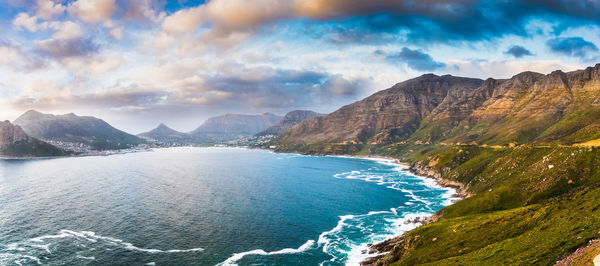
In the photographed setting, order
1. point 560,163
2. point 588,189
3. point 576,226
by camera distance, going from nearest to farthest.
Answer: point 576,226 → point 588,189 → point 560,163

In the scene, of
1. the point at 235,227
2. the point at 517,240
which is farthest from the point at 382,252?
the point at 235,227

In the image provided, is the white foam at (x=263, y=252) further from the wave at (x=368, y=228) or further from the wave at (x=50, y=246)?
the wave at (x=50, y=246)

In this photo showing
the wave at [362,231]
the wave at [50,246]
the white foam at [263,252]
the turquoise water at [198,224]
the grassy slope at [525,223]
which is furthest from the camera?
the wave at [362,231]

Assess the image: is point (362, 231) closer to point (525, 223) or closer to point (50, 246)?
point (525, 223)

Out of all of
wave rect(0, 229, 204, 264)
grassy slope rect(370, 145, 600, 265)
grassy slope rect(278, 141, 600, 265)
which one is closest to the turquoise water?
wave rect(0, 229, 204, 264)

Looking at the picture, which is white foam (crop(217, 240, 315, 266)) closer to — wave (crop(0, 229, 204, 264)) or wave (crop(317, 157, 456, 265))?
wave (crop(317, 157, 456, 265))

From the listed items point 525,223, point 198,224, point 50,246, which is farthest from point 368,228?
point 50,246

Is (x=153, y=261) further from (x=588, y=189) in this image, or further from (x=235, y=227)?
(x=588, y=189)

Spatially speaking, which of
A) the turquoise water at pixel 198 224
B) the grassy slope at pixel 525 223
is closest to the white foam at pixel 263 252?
the turquoise water at pixel 198 224

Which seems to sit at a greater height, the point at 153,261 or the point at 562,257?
the point at 562,257
